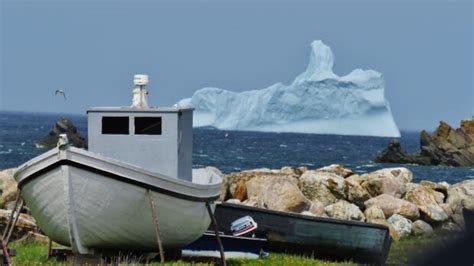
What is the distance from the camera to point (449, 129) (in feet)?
297

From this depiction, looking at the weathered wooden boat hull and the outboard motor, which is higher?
the weathered wooden boat hull

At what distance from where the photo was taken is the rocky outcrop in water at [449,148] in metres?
89.7

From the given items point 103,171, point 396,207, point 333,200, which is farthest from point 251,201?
point 103,171

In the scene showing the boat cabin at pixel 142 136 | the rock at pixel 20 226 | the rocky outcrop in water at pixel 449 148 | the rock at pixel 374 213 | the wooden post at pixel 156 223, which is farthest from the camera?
the rocky outcrop in water at pixel 449 148

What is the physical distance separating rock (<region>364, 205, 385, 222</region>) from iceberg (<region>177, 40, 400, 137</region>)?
97968mm

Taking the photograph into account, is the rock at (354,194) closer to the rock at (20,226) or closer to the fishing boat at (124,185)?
the rock at (20,226)

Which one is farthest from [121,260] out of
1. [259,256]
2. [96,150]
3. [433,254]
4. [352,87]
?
[352,87]

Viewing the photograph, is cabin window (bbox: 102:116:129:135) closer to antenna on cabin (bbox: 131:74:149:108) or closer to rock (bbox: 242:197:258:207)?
antenna on cabin (bbox: 131:74:149:108)

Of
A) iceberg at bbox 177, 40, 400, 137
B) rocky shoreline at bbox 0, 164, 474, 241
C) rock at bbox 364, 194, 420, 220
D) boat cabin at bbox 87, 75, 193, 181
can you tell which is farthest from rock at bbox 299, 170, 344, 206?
iceberg at bbox 177, 40, 400, 137

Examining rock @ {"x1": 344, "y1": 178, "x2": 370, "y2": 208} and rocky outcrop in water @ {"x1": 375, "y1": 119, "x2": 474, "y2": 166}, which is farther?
rocky outcrop in water @ {"x1": 375, "y1": 119, "x2": 474, "y2": 166}

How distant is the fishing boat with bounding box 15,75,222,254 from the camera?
1217 centimetres

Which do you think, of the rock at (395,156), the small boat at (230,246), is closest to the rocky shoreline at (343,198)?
the small boat at (230,246)

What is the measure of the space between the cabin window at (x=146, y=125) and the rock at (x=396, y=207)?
466 inches

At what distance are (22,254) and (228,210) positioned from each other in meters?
4.12
